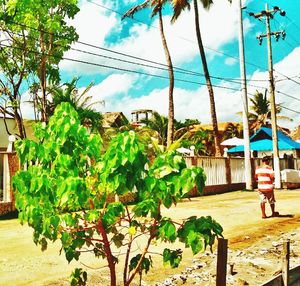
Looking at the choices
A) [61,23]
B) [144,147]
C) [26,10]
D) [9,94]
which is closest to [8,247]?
[144,147]

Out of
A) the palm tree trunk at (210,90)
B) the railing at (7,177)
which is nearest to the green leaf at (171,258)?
the railing at (7,177)

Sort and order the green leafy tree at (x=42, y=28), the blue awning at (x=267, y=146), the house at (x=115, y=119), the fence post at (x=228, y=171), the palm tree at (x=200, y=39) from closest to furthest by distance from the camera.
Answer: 1. the green leafy tree at (x=42, y=28)
2. the fence post at (x=228, y=171)
3. the palm tree at (x=200, y=39)
4. the blue awning at (x=267, y=146)
5. the house at (x=115, y=119)

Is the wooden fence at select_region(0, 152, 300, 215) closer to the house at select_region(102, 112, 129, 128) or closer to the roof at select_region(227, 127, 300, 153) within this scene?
the roof at select_region(227, 127, 300, 153)

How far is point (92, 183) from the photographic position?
334 cm

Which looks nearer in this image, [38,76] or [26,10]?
[26,10]

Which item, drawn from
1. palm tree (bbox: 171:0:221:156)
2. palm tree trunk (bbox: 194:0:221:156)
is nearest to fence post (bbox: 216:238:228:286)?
palm tree trunk (bbox: 194:0:221:156)

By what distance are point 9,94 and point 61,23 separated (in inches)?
215

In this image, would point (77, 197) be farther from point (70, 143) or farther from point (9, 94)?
point (9, 94)

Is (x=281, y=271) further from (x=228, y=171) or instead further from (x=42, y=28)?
(x=228, y=171)

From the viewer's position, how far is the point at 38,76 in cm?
1991

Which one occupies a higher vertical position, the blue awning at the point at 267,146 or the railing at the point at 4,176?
the blue awning at the point at 267,146

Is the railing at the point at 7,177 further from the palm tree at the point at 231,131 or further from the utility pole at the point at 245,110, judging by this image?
the palm tree at the point at 231,131

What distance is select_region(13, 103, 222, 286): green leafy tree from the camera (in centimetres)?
290

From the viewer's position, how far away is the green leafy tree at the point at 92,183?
2.90m
